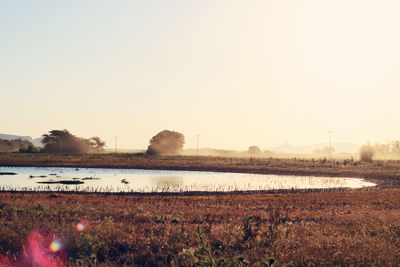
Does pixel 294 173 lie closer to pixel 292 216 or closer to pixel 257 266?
pixel 292 216

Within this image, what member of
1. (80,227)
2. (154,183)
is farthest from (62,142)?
(80,227)

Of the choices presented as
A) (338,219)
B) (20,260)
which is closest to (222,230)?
(20,260)

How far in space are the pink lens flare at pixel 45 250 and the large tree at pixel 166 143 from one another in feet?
402

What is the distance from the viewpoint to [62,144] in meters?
→ 131

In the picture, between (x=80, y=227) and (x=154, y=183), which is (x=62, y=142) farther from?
(x=80, y=227)

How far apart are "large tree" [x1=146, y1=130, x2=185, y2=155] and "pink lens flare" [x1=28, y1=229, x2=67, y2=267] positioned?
12249 cm

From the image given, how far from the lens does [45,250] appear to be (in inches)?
361

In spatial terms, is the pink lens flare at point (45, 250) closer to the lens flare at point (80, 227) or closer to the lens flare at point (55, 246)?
the lens flare at point (55, 246)

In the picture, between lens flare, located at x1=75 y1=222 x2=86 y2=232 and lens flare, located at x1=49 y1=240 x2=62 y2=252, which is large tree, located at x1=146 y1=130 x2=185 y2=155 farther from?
lens flare, located at x1=49 y1=240 x2=62 y2=252

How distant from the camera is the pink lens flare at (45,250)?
8125 mm

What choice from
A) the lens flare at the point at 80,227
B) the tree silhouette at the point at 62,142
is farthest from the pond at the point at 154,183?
the tree silhouette at the point at 62,142

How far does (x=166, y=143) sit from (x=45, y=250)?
131 metres

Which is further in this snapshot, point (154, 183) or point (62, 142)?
point (62, 142)

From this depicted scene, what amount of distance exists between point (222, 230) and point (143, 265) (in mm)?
3638
